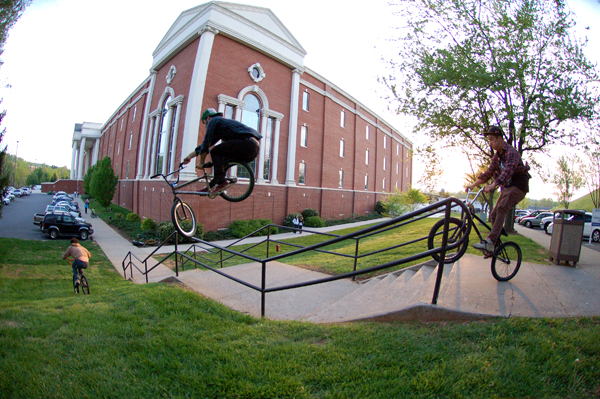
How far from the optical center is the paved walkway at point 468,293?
371cm

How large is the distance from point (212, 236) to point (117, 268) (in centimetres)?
563

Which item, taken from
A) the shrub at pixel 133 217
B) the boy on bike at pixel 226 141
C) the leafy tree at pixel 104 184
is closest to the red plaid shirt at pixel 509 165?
the boy on bike at pixel 226 141

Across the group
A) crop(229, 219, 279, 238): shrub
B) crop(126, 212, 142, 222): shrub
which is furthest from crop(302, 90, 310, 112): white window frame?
crop(126, 212, 142, 222): shrub

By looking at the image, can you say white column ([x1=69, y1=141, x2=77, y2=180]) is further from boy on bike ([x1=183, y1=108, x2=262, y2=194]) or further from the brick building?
boy on bike ([x1=183, y1=108, x2=262, y2=194])

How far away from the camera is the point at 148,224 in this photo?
18.8 meters

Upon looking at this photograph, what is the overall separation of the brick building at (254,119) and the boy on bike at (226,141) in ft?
22.2

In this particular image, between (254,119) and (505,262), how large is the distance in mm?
16621

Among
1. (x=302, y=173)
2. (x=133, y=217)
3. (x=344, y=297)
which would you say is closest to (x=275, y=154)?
(x=302, y=173)

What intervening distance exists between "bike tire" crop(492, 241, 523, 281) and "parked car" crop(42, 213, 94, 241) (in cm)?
2196

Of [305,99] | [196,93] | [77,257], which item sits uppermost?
[305,99]

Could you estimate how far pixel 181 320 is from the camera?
4289 millimetres

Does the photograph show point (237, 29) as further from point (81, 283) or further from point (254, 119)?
point (81, 283)

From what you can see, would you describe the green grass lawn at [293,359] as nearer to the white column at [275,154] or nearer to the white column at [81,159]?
the white column at [275,154]

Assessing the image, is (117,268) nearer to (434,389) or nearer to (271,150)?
(271,150)
